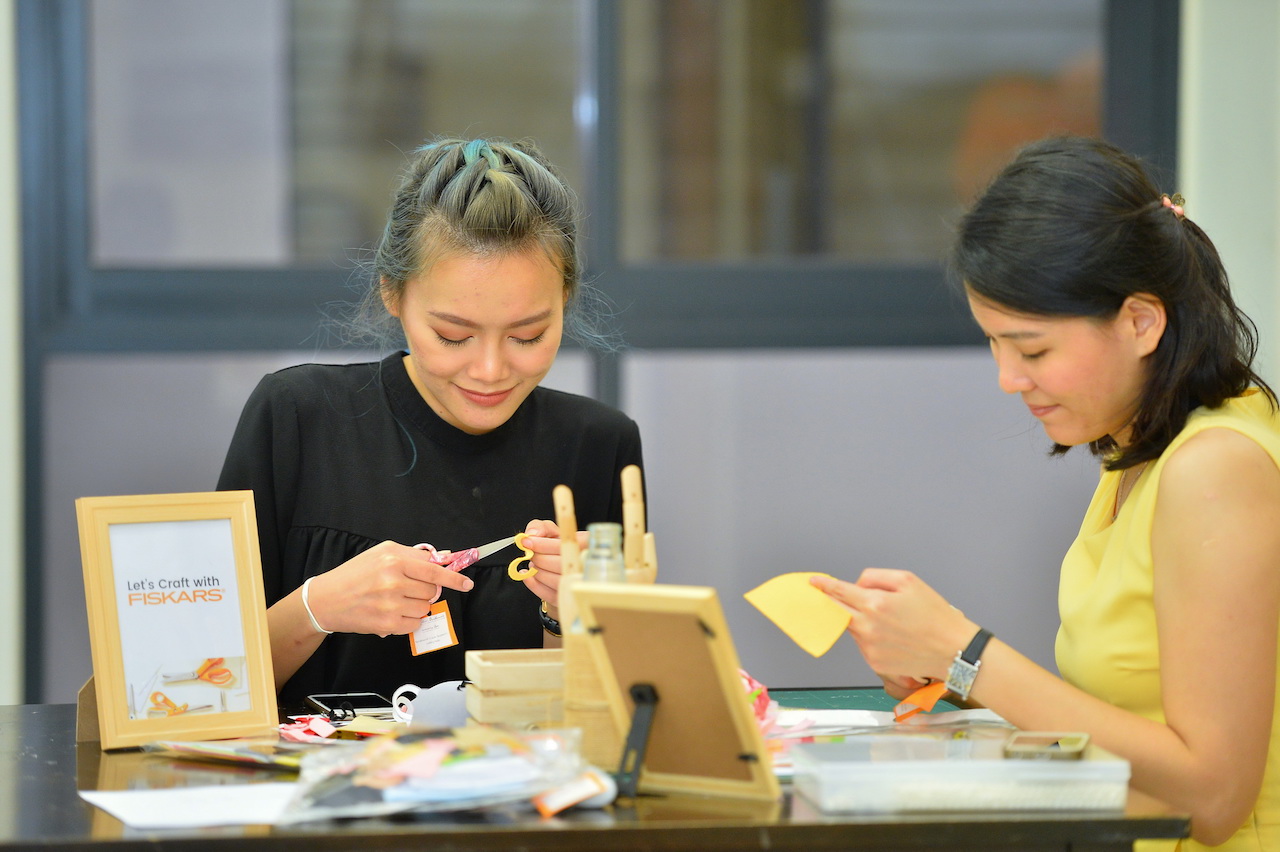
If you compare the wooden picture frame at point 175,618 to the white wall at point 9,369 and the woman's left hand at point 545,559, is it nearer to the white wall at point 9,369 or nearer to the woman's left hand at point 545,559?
the woman's left hand at point 545,559

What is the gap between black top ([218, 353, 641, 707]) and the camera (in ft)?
6.34

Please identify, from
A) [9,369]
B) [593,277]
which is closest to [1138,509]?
[593,277]

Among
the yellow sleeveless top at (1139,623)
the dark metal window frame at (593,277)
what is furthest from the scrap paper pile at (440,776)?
the dark metal window frame at (593,277)

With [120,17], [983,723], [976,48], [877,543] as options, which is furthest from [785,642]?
[120,17]

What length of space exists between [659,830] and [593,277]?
7.89ft

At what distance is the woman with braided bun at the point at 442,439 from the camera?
1.77m

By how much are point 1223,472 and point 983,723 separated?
1.24 ft

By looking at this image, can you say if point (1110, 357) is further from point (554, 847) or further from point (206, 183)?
point (206, 183)

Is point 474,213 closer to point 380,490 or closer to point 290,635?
point 380,490

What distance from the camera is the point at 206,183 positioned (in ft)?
11.1

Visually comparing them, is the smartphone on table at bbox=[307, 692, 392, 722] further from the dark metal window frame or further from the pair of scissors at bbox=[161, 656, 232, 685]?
the dark metal window frame

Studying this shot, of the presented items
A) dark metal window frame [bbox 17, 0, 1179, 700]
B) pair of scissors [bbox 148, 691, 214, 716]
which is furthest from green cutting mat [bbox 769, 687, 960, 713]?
dark metal window frame [bbox 17, 0, 1179, 700]

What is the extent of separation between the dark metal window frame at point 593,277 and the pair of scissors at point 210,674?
1922 mm

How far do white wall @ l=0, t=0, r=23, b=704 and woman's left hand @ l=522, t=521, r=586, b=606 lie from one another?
1.97 meters
